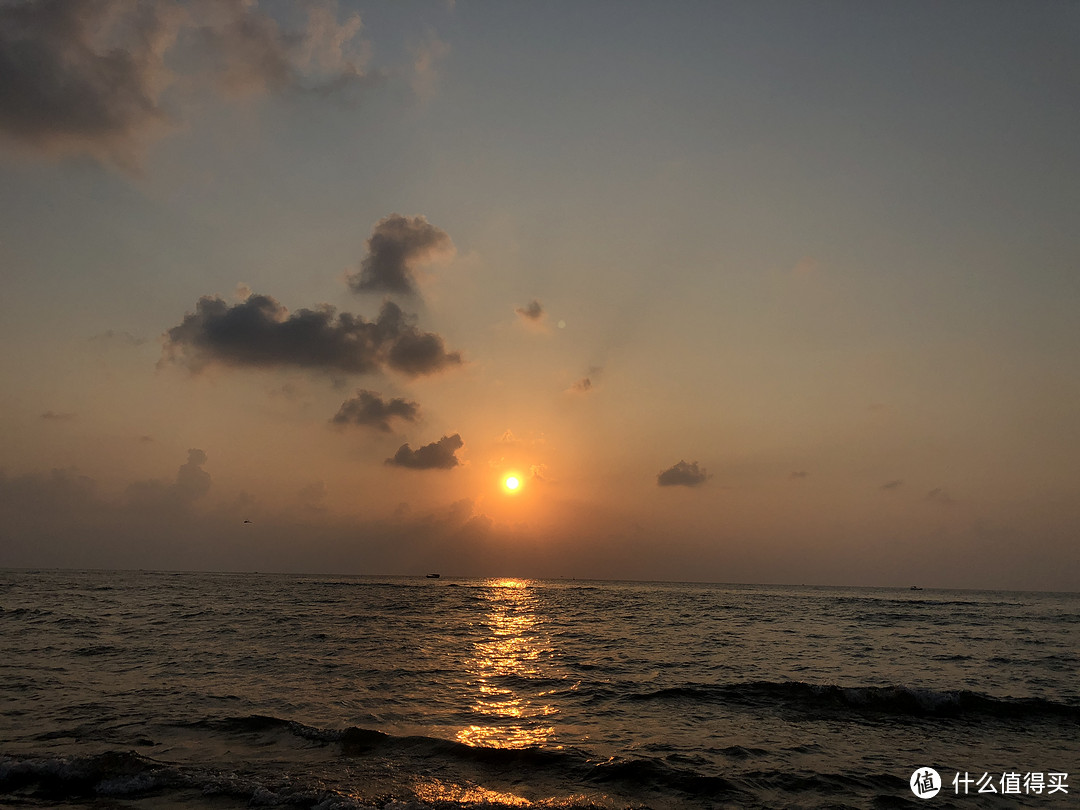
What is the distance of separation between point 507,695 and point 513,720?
3.56 meters

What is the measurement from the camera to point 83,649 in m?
29.0

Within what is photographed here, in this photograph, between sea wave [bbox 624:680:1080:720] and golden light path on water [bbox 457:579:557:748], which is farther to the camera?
sea wave [bbox 624:680:1080:720]

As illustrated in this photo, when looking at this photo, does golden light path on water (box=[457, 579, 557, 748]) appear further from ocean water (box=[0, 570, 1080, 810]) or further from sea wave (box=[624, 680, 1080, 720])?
sea wave (box=[624, 680, 1080, 720])

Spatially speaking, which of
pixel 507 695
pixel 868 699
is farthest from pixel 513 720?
pixel 868 699

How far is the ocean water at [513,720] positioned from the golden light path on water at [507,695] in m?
0.14

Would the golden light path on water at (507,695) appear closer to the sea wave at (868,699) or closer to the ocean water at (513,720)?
the ocean water at (513,720)

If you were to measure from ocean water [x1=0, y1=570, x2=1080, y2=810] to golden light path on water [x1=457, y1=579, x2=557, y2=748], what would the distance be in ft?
0.46

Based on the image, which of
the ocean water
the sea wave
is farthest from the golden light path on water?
the sea wave

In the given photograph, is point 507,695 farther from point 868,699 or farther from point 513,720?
point 868,699

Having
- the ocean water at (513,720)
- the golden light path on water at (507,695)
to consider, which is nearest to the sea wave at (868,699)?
the ocean water at (513,720)

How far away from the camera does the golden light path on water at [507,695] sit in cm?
1689

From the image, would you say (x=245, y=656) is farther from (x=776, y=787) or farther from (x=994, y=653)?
(x=994, y=653)

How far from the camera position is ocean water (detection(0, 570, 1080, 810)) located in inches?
515

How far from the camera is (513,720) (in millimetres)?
18688
